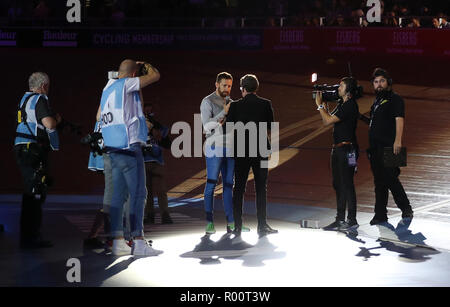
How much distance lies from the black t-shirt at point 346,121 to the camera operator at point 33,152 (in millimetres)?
3429

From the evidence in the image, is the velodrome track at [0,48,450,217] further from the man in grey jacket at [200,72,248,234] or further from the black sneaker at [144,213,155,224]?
the man in grey jacket at [200,72,248,234]

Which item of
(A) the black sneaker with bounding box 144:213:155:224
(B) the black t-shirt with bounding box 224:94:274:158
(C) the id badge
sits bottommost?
(A) the black sneaker with bounding box 144:213:155:224

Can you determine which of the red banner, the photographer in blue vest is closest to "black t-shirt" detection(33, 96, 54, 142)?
the photographer in blue vest

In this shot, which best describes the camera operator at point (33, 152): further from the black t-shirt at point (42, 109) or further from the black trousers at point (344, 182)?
the black trousers at point (344, 182)

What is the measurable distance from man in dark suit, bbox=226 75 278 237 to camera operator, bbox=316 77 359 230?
2.96ft

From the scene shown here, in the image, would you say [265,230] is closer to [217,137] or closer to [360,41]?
[217,137]

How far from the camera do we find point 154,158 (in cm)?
1109

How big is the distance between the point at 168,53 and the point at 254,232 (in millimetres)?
17773

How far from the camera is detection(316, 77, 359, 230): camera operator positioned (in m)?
10.6

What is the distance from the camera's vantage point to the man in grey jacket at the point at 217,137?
10227 millimetres

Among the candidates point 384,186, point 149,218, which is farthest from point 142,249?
point 384,186

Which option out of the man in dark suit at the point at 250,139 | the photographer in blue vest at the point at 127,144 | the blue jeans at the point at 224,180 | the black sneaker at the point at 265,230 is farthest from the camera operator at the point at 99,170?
the black sneaker at the point at 265,230
